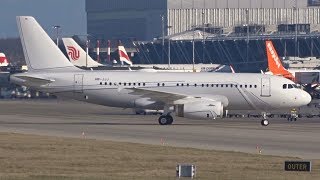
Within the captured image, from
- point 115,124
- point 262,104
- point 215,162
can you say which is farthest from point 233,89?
point 215,162

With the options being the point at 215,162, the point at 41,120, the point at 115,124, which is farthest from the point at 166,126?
the point at 215,162

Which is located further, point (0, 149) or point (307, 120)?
point (307, 120)

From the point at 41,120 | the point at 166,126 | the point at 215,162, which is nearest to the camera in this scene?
the point at 215,162

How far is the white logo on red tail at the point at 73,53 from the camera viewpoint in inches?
5733

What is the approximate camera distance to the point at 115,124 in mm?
77562

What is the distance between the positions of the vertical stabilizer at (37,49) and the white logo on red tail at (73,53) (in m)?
65.1

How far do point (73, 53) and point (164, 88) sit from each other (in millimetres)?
70744

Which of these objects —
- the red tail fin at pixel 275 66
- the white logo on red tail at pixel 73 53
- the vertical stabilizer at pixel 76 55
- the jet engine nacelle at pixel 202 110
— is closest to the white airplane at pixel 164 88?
the jet engine nacelle at pixel 202 110

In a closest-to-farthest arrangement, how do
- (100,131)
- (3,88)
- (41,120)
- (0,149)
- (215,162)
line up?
(215,162) → (0,149) → (100,131) → (41,120) → (3,88)

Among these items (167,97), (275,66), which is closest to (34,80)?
(167,97)

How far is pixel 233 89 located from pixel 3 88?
83.5 metres

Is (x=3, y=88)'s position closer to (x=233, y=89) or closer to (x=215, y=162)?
(x=233, y=89)

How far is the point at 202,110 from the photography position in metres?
74.4

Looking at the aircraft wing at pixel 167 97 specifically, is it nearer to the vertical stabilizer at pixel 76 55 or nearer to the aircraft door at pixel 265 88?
the aircraft door at pixel 265 88
